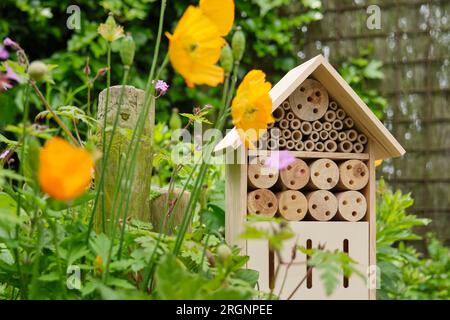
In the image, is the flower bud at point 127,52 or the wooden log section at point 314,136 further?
the wooden log section at point 314,136

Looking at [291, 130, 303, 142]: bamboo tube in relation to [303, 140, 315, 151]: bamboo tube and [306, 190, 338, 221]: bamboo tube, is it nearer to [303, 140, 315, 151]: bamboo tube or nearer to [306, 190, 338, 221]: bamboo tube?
[303, 140, 315, 151]: bamboo tube

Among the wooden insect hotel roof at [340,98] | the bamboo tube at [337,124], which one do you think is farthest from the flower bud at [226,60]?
the bamboo tube at [337,124]

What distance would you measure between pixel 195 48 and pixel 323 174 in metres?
0.98

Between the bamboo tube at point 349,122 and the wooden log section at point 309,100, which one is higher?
the wooden log section at point 309,100

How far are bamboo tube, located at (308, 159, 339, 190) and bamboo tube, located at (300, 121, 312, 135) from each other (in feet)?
0.25

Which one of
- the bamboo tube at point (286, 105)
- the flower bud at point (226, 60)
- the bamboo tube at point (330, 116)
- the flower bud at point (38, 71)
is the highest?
the bamboo tube at point (286, 105)

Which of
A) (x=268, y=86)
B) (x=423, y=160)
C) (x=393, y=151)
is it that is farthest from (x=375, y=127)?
(x=423, y=160)

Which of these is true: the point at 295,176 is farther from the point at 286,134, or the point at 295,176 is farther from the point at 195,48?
the point at 195,48

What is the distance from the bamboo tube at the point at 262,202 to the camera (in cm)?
152

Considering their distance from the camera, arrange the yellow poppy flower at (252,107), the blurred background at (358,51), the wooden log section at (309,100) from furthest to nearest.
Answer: the blurred background at (358,51) → the wooden log section at (309,100) → the yellow poppy flower at (252,107)

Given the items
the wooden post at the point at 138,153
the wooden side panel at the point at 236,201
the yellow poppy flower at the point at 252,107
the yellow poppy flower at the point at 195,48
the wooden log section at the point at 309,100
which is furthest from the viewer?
the wooden log section at the point at 309,100

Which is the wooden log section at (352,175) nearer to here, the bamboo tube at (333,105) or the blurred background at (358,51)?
the bamboo tube at (333,105)

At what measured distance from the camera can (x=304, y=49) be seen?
377 centimetres

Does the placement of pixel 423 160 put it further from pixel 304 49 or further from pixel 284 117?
pixel 284 117
